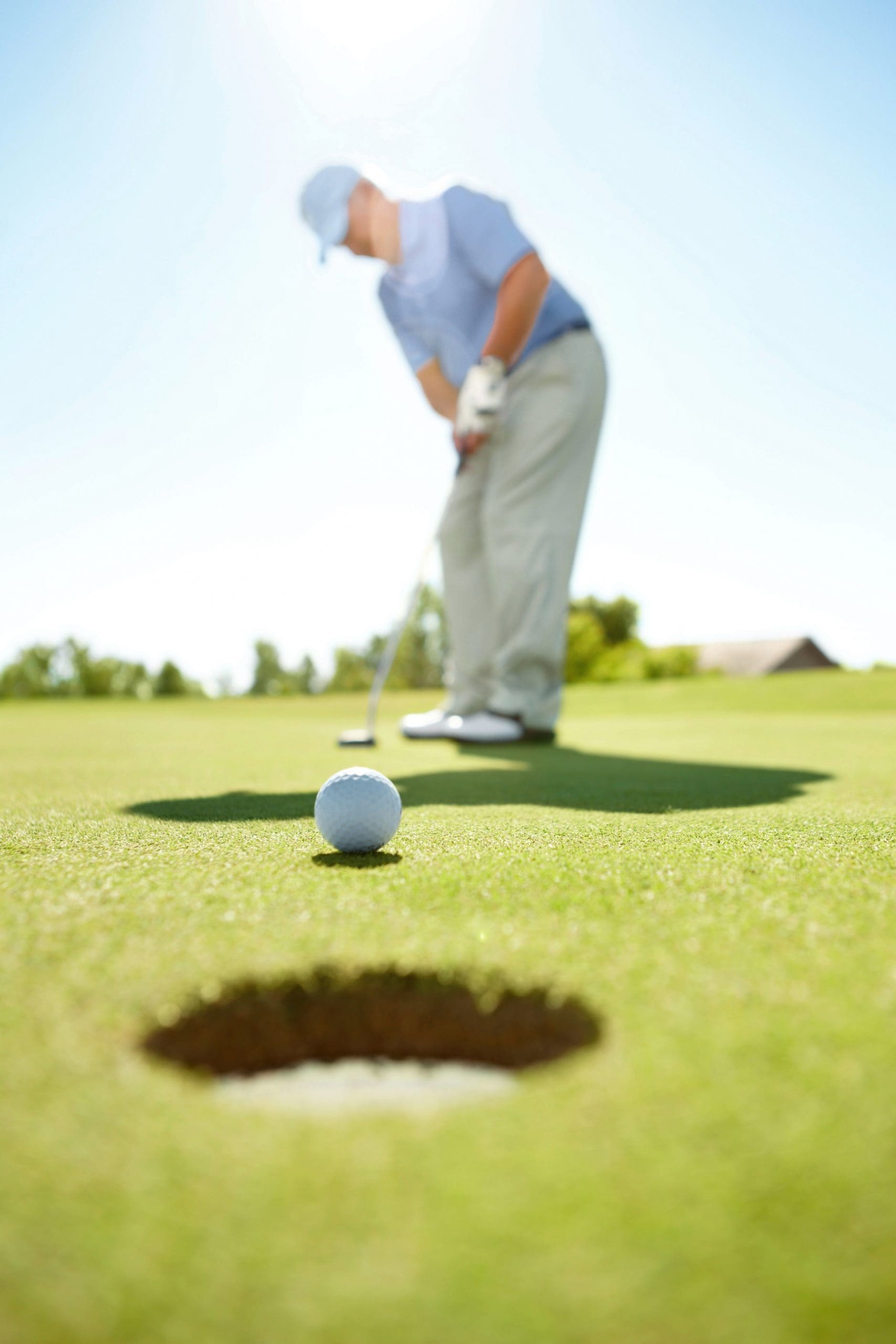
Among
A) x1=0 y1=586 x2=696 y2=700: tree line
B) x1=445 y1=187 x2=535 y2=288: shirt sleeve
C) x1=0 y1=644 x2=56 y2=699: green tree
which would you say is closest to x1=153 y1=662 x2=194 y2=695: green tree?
x1=0 y1=586 x2=696 y2=700: tree line

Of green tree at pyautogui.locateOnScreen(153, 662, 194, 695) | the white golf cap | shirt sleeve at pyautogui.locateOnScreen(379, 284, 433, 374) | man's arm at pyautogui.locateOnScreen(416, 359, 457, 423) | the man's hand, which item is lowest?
green tree at pyautogui.locateOnScreen(153, 662, 194, 695)

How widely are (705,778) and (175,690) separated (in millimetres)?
48308

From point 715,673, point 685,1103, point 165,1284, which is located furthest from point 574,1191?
point 715,673

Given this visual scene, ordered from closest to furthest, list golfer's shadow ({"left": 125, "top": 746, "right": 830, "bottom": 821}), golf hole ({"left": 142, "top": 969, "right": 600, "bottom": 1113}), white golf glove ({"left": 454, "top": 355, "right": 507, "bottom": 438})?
golf hole ({"left": 142, "top": 969, "right": 600, "bottom": 1113})
golfer's shadow ({"left": 125, "top": 746, "right": 830, "bottom": 821})
white golf glove ({"left": 454, "top": 355, "right": 507, "bottom": 438})

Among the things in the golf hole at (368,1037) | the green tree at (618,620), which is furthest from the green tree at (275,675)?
the golf hole at (368,1037)

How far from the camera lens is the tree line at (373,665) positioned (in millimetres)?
45906

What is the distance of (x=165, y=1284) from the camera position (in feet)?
2.62

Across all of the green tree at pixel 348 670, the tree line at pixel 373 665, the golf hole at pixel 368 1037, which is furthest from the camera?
the green tree at pixel 348 670

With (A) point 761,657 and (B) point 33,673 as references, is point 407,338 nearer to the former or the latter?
(A) point 761,657

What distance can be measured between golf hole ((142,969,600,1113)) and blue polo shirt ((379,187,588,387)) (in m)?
5.57

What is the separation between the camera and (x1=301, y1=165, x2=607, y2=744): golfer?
6.32 m

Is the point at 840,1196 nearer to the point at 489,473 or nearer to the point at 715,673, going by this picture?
the point at 489,473

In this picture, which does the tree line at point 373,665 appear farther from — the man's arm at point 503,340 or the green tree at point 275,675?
the man's arm at point 503,340

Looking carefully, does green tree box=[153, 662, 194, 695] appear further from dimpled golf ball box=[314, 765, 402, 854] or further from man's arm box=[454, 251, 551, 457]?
dimpled golf ball box=[314, 765, 402, 854]
